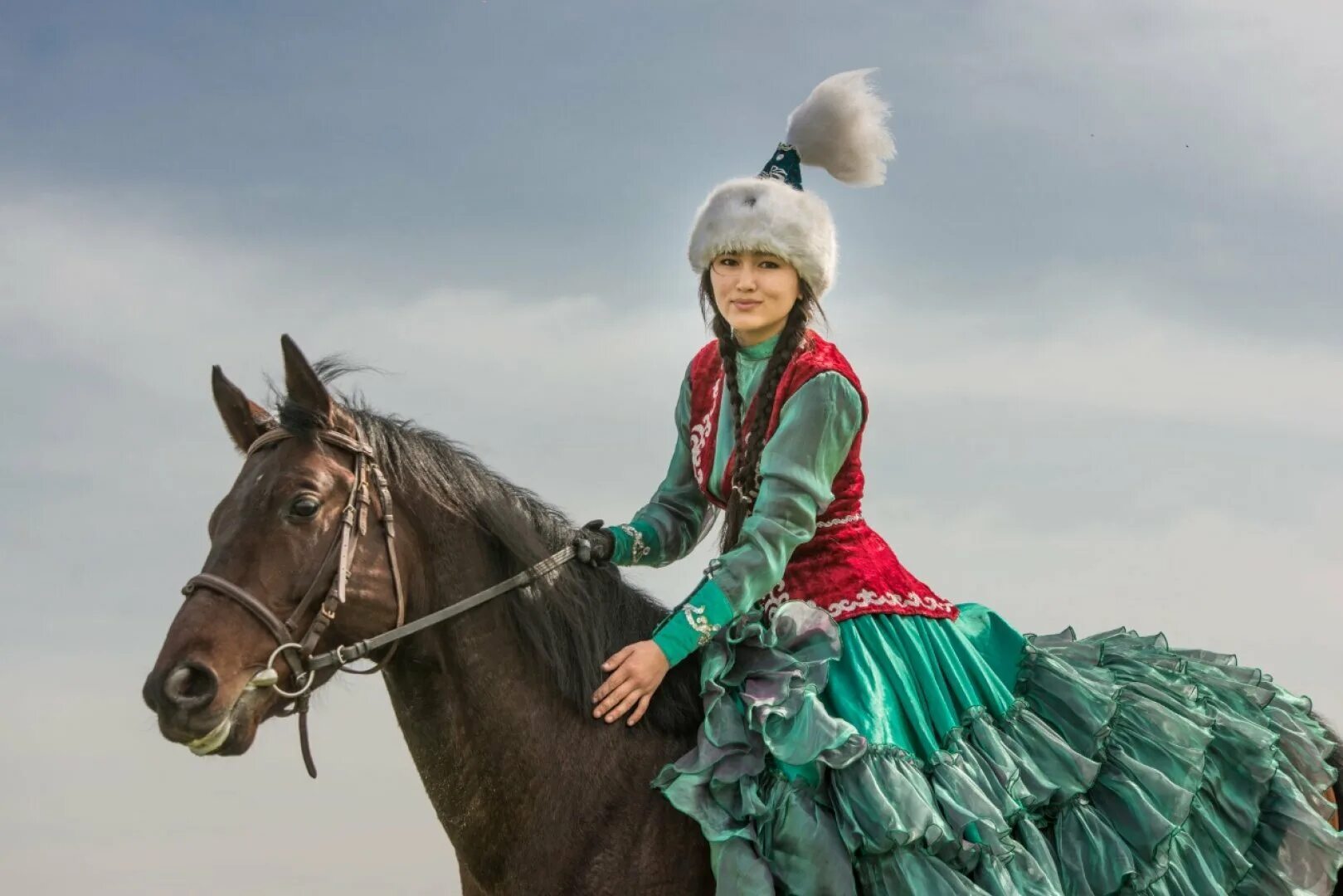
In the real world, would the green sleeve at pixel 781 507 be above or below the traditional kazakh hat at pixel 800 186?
below

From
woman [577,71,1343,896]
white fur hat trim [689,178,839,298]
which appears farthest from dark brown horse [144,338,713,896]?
white fur hat trim [689,178,839,298]

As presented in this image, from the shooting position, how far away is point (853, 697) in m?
3.85

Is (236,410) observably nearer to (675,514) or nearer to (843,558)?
(675,514)

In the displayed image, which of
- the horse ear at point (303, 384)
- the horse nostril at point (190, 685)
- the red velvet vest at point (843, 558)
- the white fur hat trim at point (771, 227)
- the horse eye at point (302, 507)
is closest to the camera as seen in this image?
the horse nostril at point (190, 685)

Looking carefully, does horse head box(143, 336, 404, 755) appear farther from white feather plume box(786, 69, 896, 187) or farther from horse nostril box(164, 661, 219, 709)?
A: white feather plume box(786, 69, 896, 187)

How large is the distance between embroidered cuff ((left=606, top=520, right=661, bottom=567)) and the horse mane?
7.4 inches

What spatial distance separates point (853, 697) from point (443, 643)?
49.5 inches

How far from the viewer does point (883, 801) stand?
3.51m

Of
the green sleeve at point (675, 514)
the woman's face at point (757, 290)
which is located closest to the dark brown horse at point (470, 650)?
the green sleeve at point (675, 514)

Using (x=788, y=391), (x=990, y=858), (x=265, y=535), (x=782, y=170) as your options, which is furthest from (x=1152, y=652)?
(x=265, y=535)

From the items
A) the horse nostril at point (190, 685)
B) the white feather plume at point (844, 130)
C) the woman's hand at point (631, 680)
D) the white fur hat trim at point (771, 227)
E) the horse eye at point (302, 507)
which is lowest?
the horse nostril at point (190, 685)

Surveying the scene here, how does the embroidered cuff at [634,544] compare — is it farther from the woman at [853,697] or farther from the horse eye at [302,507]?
the horse eye at [302,507]

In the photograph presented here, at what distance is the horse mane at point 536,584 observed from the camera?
3.88 m

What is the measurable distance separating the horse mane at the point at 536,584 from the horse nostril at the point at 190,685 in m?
0.68
